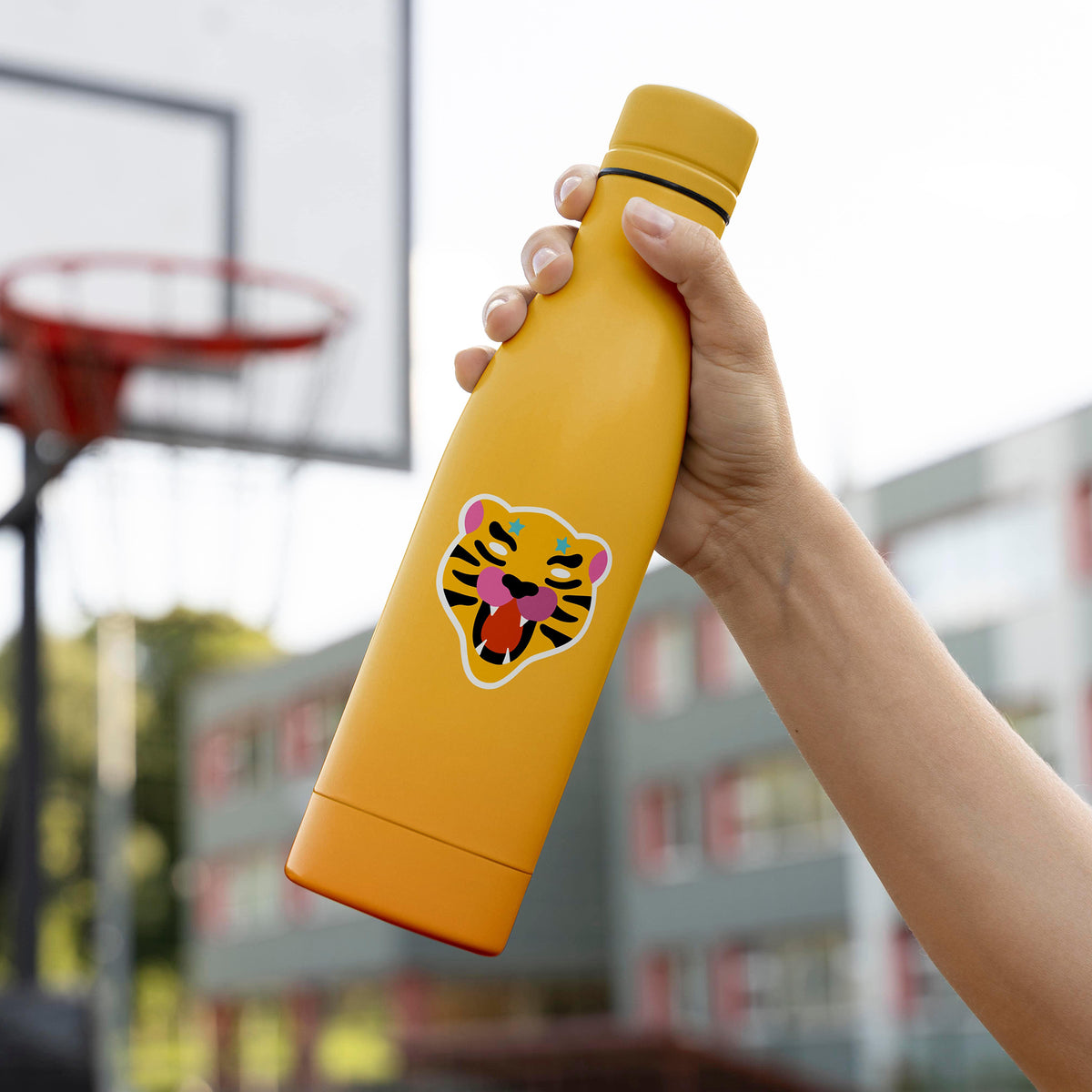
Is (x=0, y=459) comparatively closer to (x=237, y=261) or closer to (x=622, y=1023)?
(x=237, y=261)

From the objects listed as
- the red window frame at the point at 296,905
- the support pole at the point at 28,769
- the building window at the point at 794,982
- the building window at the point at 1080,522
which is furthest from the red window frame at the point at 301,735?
the support pole at the point at 28,769

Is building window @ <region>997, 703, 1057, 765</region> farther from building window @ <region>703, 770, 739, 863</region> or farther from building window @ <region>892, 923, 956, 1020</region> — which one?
building window @ <region>703, 770, 739, 863</region>

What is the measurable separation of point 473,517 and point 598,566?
0.07 m

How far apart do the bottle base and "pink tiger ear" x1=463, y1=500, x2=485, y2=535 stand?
0.16 m

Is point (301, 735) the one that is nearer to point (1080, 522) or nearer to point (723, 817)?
point (723, 817)

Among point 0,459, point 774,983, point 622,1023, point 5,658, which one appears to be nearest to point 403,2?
point 0,459

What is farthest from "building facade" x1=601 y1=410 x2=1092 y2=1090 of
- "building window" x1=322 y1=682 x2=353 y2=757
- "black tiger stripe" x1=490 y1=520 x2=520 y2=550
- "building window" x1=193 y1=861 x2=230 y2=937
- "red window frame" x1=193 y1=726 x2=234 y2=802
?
"black tiger stripe" x1=490 y1=520 x2=520 y2=550

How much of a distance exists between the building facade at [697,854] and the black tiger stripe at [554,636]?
246 inches

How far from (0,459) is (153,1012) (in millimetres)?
25231

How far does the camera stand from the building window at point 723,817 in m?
14.1

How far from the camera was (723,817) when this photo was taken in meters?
14.2

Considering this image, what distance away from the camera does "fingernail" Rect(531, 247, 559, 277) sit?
0.81m

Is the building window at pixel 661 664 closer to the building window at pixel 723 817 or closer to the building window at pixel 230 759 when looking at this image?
the building window at pixel 723 817

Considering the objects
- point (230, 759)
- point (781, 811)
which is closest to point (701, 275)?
point (781, 811)
